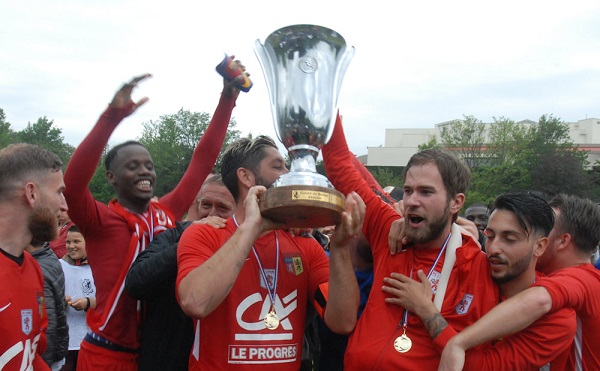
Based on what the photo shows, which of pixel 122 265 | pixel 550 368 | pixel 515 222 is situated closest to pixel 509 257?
pixel 515 222

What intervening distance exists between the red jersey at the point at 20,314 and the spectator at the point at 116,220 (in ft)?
1.67

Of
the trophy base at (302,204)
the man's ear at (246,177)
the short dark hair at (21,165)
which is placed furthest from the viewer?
the man's ear at (246,177)

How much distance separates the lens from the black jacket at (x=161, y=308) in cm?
304

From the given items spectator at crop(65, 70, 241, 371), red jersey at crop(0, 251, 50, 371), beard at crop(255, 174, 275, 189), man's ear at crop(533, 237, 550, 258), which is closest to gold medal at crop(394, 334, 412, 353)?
man's ear at crop(533, 237, 550, 258)

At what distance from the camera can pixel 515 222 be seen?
2961 millimetres

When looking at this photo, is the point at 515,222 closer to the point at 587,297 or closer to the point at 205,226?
the point at 587,297

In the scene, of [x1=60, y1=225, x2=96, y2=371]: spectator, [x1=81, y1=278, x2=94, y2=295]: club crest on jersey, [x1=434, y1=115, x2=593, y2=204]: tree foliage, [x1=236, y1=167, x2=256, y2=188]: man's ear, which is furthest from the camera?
[x1=434, y1=115, x2=593, y2=204]: tree foliage

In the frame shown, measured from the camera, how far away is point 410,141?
8319 cm

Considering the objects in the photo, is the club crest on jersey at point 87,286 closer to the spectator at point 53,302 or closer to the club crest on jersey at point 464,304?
the spectator at point 53,302

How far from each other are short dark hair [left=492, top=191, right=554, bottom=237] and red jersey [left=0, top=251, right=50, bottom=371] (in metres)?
2.56

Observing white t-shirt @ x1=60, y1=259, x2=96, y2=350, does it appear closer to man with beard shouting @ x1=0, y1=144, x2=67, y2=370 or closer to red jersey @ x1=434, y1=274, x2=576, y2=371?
Result: man with beard shouting @ x1=0, y1=144, x2=67, y2=370

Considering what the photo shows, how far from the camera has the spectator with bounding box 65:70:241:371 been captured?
3.45 m

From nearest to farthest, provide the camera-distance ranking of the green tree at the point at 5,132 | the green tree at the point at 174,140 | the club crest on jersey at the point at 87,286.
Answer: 1. the club crest on jersey at the point at 87,286
2. the green tree at the point at 174,140
3. the green tree at the point at 5,132

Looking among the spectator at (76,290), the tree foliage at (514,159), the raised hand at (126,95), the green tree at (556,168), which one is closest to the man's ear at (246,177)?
the raised hand at (126,95)
